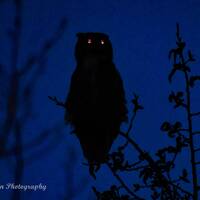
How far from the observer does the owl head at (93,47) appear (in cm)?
448

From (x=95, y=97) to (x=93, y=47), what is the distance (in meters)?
0.61

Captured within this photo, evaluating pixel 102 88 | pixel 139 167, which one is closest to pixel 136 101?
pixel 139 167

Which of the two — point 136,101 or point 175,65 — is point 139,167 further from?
point 175,65

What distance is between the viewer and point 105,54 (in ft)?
14.9

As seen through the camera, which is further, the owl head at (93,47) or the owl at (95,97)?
the owl head at (93,47)

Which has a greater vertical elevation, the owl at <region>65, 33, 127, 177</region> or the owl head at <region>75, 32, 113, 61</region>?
the owl head at <region>75, 32, 113, 61</region>

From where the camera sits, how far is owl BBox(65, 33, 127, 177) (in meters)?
4.38

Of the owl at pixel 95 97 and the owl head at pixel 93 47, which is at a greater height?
the owl head at pixel 93 47

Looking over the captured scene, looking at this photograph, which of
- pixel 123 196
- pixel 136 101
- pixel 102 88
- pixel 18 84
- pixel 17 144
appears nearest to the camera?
pixel 17 144

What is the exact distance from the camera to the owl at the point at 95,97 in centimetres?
438

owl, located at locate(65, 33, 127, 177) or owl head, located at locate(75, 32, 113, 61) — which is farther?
owl head, located at locate(75, 32, 113, 61)

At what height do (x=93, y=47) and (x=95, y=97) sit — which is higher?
(x=93, y=47)

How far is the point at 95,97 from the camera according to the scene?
436 cm

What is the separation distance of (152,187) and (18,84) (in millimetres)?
1237
